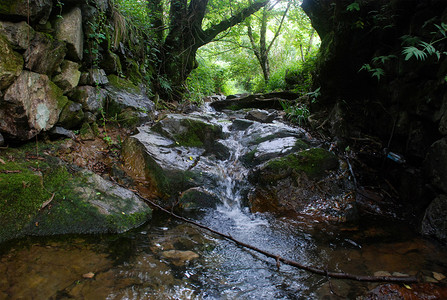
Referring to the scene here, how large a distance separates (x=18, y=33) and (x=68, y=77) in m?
1.00

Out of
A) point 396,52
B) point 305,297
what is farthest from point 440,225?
point 396,52

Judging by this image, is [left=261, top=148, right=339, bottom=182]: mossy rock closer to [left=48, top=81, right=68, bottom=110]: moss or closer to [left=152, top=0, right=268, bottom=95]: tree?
[left=48, top=81, right=68, bottom=110]: moss

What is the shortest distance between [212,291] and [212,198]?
6.63 ft

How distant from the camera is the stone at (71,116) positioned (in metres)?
3.97

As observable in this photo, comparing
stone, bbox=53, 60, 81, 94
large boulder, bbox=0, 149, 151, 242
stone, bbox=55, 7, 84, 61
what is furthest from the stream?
stone, bbox=55, 7, 84, 61

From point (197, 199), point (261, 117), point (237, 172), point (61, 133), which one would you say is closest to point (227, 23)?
point (261, 117)

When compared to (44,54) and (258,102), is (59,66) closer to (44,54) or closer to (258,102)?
(44,54)

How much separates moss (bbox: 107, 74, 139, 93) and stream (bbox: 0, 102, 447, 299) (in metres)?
3.38

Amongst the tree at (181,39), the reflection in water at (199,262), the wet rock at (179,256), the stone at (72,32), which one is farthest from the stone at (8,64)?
the tree at (181,39)

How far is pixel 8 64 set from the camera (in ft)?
9.73

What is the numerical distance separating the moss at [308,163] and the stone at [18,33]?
4.04 meters

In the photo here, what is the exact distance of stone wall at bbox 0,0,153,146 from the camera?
306 centimetres

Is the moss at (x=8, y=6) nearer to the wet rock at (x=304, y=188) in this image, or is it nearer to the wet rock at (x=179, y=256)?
the wet rock at (x=179, y=256)

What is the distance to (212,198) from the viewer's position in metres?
4.17
